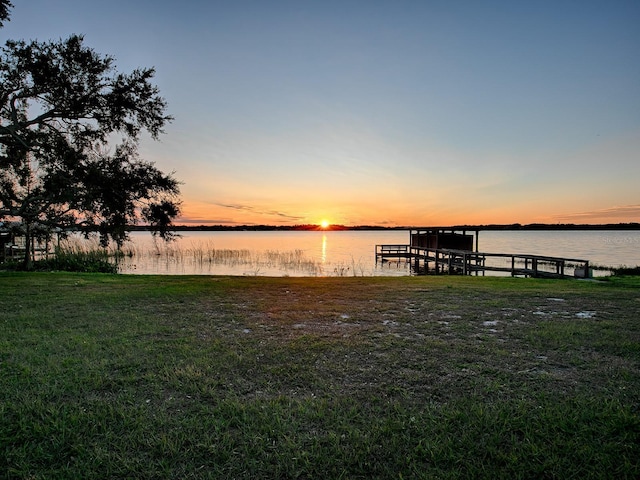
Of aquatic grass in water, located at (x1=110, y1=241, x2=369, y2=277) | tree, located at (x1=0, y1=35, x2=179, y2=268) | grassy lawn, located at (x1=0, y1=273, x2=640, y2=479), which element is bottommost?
aquatic grass in water, located at (x1=110, y1=241, x2=369, y2=277)

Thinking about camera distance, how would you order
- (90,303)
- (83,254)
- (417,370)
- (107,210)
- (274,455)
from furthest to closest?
(83,254), (107,210), (90,303), (417,370), (274,455)

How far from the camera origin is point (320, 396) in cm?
348

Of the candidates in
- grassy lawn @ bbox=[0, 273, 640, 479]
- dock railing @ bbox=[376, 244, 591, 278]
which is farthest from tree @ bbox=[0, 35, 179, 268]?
dock railing @ bbox=[376, 244, 591, 278]

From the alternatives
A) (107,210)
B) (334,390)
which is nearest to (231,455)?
(334,390)

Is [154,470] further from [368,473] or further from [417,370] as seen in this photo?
[417,370]

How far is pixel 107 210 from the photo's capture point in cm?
1125

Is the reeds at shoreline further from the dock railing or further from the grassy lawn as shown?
the grassy lawn

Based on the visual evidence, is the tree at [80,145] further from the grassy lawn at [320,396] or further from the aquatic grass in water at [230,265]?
the aquatic grass in water at [230,265]

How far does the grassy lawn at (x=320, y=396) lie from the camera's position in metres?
2.53

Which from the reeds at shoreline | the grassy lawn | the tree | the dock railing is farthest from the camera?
the reeds at shoreline

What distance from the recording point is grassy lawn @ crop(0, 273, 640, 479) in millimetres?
Result: 2531

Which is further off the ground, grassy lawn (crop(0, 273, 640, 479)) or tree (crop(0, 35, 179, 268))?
tree (crop(0, 35, 179, 268))

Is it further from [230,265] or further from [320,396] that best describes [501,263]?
[320,396]

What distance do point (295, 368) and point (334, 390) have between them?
30.5 inches
